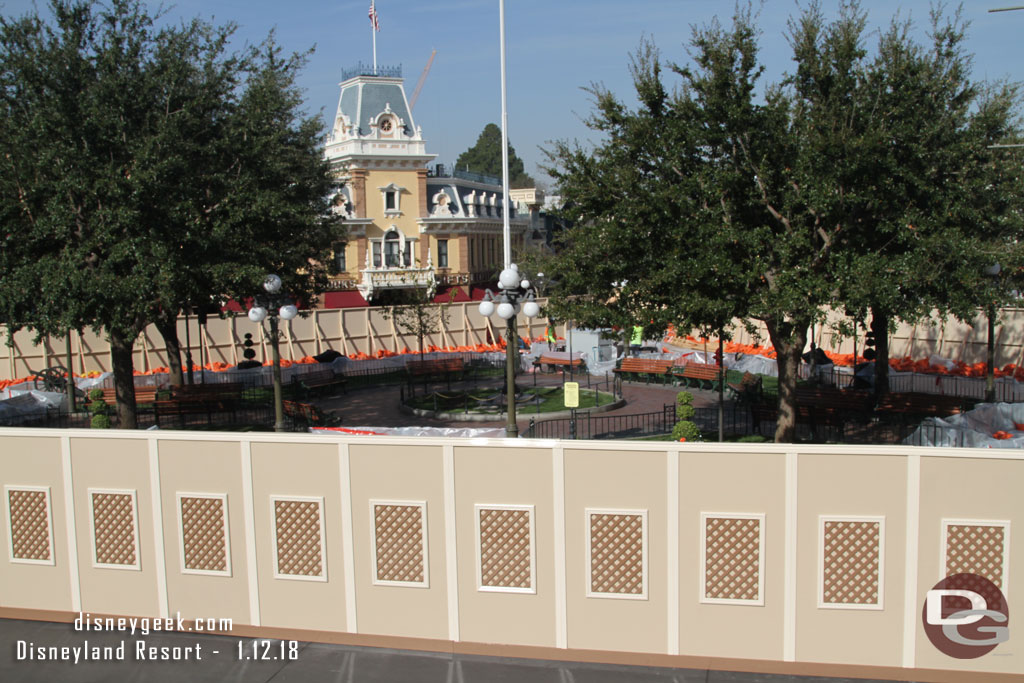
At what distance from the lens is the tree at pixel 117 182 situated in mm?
15375

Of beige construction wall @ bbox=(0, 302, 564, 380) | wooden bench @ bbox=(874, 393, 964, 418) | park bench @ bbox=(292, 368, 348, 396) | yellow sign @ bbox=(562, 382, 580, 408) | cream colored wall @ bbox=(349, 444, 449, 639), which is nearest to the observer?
cream colored wall @ bbox=(349, 444, 449, 639)

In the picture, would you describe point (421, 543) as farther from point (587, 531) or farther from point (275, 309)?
point (275, 309)

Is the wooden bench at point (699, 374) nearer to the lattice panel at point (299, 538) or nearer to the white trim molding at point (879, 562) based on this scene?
the white trim molding at point (879, 562)

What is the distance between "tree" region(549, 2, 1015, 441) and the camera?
14.1m

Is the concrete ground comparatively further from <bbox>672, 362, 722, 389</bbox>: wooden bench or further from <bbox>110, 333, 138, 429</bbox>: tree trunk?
<bbox>672, 362, 722, 389</bbox>: wooden bench

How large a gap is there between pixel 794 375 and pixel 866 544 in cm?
957

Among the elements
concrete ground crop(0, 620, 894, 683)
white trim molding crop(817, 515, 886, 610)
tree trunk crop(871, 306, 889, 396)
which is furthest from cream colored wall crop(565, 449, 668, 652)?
tree trunk crop(871, 306, 889, 396)

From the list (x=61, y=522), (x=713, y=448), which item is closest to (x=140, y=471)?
(x=61, y=522)

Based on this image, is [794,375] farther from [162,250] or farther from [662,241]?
[162,250]

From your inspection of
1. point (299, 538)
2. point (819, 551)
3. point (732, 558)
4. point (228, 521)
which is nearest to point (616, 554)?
point (732, 558)

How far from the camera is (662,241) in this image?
15.4 meters

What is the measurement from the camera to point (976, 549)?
7.40m

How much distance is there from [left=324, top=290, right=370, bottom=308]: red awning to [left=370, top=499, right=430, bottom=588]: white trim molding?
44828 mm

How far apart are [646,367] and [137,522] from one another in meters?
22.0
